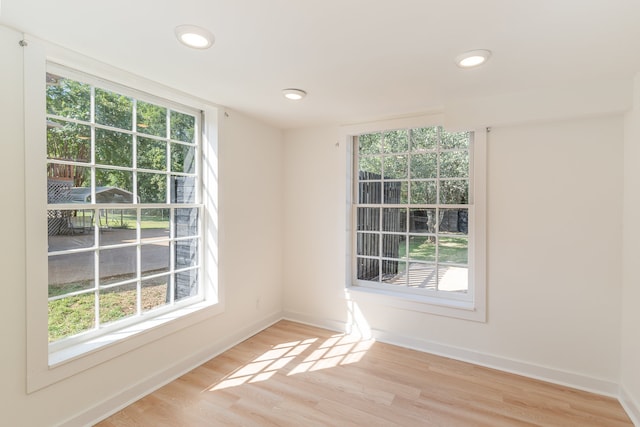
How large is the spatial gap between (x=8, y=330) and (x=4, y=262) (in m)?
0.37

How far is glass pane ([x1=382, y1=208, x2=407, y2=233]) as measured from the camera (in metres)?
3.31

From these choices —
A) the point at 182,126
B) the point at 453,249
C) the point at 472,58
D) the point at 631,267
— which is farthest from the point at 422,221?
the point at 182,126

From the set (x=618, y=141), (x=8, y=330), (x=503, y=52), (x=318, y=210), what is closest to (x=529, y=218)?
(x=618, y=141)

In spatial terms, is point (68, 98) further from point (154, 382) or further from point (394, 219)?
point (394, 219)

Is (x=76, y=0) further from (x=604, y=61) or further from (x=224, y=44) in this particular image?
(x=604, y=61)

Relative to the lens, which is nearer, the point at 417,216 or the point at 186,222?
the point at 186,222

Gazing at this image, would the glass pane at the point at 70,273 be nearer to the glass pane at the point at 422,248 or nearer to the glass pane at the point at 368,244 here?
the glass pane at the point at 368,244

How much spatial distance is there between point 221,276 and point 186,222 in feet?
1.99

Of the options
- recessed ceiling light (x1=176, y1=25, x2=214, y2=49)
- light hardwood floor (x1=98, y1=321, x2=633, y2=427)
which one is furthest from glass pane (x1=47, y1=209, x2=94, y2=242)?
recessed ceiling light (x1=176, y1=25, x2=214, y2=49)

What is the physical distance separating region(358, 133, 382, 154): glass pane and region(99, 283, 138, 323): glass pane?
258 centimetres

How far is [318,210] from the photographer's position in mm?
3682

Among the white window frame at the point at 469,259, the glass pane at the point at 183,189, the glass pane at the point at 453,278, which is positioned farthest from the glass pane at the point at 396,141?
the glass pane at the point at 183,189

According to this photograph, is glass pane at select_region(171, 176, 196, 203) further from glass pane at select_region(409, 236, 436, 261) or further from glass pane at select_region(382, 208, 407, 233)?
glass pane at select_region(409, 236, 436, 261)

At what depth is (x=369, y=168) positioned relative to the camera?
139 inches
